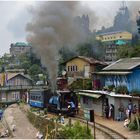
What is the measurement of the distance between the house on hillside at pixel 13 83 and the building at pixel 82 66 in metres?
13.3

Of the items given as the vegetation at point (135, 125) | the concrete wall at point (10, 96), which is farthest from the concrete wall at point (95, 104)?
the concrete wall at point (10, 96)

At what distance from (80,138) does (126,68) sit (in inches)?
497

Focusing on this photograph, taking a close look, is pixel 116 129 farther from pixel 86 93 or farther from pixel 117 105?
pixel 86 93

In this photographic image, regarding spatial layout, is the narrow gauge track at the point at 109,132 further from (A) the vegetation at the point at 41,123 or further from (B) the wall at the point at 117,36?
(B) the wall at the point at 117,36

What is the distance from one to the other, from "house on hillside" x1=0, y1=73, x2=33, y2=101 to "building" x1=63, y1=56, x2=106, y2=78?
13279 mm

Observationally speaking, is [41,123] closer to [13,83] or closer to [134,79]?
[134,79]

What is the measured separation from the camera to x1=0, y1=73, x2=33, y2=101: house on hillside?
Answer: 57969mm

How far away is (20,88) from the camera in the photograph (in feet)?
194

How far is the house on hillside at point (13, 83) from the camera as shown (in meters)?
58.0

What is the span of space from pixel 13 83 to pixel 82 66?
19616 millimetres

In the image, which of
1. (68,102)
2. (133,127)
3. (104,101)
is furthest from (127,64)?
(133,127)

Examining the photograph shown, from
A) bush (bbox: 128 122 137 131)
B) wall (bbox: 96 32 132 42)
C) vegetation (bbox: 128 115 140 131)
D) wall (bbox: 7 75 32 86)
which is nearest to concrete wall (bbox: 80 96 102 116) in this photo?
vegetation (bbox: 128 115 140 131)

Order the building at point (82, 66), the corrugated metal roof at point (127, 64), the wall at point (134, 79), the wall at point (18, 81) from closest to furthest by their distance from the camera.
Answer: the wall at point (134, 79) < the corrugated metal roof at point (127, 64) < the building at point (82, 66) < the wall at point (18, 81)

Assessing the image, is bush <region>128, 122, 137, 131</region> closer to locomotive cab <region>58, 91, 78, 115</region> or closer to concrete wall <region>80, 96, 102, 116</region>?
concrete wall <region>80, 96, 102, 116</region>
